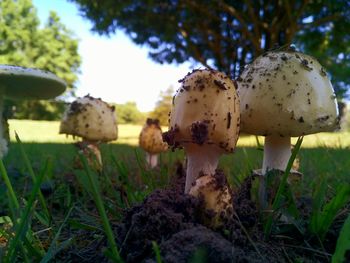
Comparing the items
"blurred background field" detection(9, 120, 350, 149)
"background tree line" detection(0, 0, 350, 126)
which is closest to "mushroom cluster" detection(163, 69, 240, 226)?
"blurred background field" detection(9, 120, 350, 149)

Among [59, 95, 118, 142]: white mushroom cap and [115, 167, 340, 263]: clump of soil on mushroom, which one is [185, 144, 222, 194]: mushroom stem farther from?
[59, 95, 118, 142]: white mushroom cap

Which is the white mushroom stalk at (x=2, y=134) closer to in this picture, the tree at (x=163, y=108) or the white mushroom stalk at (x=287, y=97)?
the white mushroom stalk at (x=287, y=97)

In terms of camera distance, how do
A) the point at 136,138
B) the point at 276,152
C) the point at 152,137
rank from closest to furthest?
the point at 276,152, the point at 152,137, the point at 136,138

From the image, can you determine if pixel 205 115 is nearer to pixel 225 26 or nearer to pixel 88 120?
pixel 88 120

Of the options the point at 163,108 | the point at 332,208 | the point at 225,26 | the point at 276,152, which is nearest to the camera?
the point at 332,208

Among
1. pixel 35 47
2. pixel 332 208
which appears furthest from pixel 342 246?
pixel 35 47

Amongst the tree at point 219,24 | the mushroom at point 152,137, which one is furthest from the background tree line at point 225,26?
the mushroom at point 152,137
